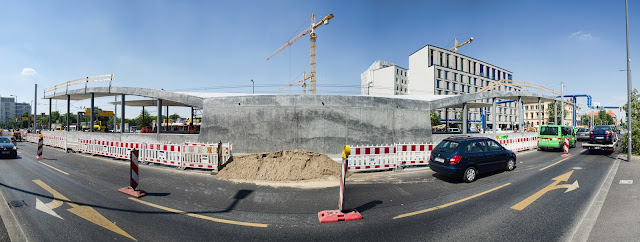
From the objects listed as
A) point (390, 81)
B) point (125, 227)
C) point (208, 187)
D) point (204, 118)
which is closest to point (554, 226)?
point (125, 227)

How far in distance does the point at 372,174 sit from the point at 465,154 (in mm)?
A: 3347

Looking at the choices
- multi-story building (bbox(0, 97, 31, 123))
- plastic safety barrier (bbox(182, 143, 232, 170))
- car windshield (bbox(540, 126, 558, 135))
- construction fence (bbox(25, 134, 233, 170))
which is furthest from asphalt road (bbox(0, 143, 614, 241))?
multi-story building (bbox(0, 97, 31, 123))

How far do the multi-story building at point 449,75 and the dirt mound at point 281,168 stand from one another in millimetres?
62828

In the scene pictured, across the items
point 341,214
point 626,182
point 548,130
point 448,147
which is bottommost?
point 341,214

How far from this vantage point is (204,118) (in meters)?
14.9

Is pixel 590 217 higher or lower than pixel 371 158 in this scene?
lower

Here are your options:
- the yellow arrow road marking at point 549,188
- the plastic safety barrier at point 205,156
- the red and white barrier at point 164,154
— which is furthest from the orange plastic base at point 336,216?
the red and white barrier at point 164,154

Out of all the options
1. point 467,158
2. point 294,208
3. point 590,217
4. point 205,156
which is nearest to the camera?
point 590,217

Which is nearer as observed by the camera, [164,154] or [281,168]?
[281,168]

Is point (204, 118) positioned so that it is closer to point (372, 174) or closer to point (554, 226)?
point (372, 174)

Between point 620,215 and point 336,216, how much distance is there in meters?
5.74

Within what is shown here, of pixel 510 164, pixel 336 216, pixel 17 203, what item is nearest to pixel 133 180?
pixel 17 203

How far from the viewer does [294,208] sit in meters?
5.74

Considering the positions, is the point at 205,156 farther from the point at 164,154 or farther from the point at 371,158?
the point at 371,158
